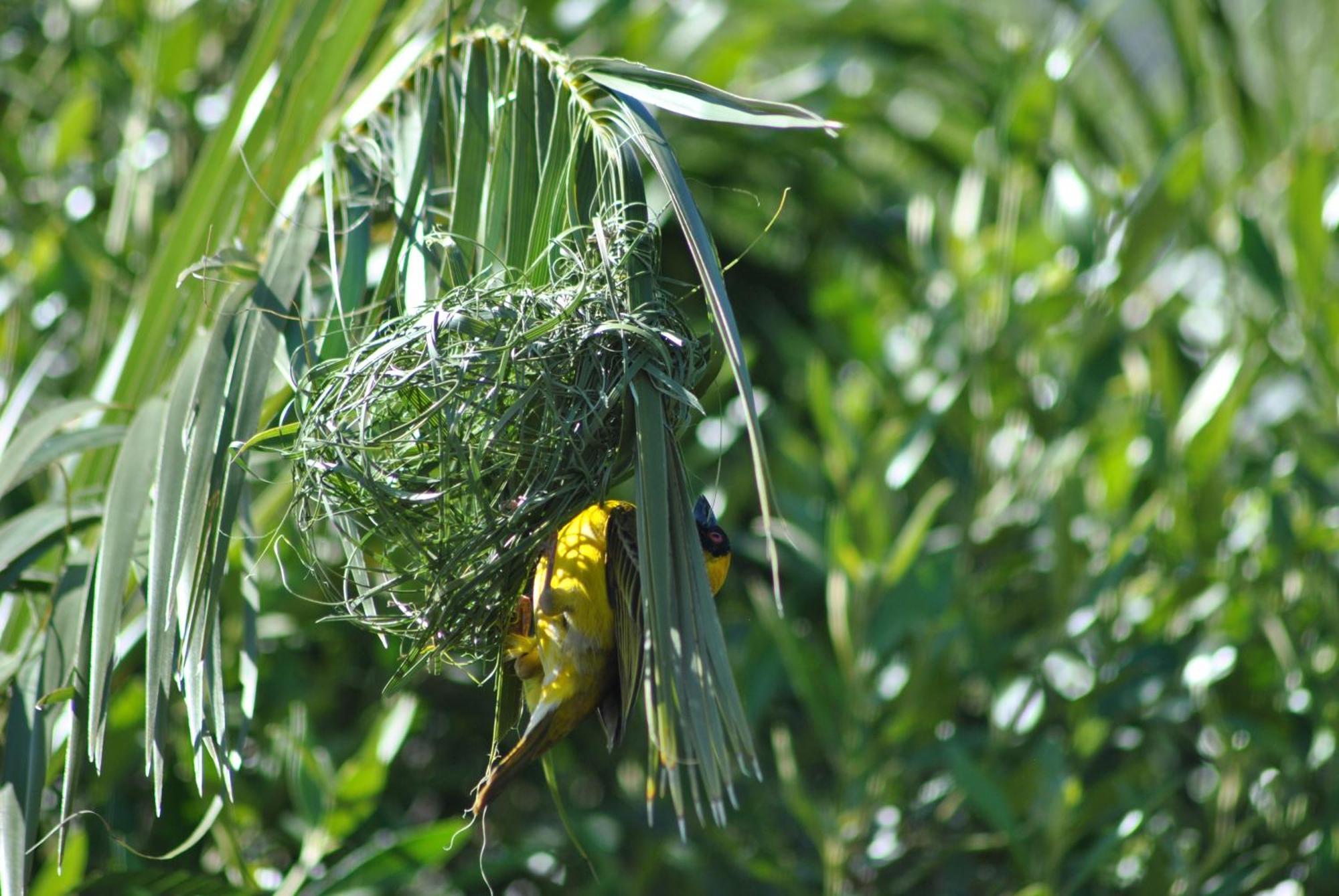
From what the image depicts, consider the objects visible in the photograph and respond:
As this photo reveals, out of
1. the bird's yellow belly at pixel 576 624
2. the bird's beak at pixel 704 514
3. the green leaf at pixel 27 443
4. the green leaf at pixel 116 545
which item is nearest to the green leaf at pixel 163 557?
the green leaf at pixel 116 545

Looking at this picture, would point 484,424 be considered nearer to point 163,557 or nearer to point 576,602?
point 576,602

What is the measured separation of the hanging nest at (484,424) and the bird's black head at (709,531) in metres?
0.13

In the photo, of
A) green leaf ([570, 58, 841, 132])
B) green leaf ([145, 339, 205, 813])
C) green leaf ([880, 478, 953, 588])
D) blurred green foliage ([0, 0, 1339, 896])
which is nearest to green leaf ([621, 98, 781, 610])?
green leaf ([570, 58, 841, 132])

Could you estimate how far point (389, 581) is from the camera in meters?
1.00

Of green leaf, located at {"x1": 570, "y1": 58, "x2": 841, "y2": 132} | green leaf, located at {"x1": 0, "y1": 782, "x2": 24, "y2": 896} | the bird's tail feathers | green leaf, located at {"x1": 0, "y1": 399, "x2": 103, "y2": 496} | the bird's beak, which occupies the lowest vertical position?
green leaf, located at {"x1": 0, "y1": 782, "x2": 24, "y2": 896}

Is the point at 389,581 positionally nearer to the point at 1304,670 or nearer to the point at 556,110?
the point at 556,110

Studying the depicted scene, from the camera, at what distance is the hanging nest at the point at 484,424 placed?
894 millimetres

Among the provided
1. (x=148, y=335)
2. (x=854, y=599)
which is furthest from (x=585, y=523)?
(x=854, y=599)

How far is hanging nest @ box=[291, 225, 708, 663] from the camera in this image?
2.93ft

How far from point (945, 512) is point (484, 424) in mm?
1374

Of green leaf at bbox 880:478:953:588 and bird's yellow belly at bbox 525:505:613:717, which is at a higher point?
bird's yellow belly at bbox 525:505:613:717

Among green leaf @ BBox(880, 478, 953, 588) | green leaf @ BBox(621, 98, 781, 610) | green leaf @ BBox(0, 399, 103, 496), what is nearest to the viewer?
green leaf @ BBox(621, 98, 781, 610)

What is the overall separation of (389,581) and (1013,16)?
7.27 feet

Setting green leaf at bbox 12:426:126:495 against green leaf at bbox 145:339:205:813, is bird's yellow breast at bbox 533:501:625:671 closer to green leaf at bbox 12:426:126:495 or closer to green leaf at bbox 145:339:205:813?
green leaf at bbox 145:339:205:813
